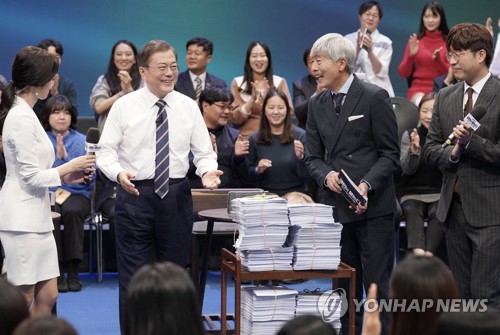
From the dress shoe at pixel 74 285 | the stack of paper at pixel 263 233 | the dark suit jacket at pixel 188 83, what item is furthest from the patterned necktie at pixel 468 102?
the dress shoe at pixel 74 285

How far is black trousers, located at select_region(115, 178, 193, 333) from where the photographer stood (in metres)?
4.82

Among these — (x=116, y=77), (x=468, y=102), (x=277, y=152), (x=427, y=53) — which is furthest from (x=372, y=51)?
(x=468, y=102)

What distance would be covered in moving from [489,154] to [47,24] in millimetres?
6391

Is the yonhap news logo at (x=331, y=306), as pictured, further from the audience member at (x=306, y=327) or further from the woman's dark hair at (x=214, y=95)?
the woman's dark hair at (x=214, y=95)

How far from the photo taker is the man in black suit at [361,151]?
196 inches

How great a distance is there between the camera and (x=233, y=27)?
33.6 ft

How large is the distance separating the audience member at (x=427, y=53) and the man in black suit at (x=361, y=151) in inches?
153

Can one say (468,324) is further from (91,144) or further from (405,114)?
(405,114)

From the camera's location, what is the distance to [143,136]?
4.83 metres

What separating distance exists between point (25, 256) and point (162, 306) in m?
2.23

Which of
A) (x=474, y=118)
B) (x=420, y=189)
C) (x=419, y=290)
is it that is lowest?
(x=420, y=189)

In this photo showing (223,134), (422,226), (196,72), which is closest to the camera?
(422,226)

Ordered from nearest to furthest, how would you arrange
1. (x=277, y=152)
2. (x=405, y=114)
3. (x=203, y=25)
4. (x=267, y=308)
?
(x=267, y=308), (x=277, y=152), (x=405, y=114), (x=203, y=25)

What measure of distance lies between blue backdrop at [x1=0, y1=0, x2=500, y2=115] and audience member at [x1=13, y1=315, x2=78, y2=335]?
7779 millimetres
